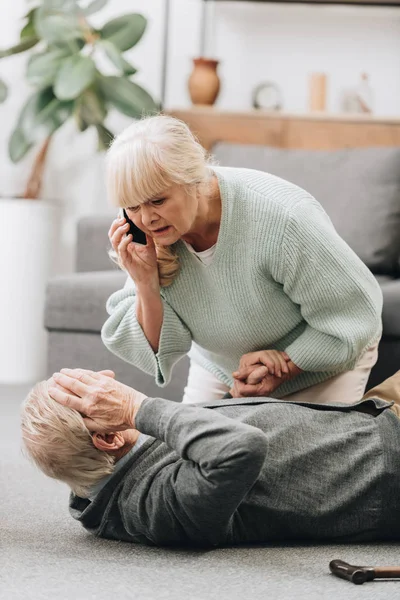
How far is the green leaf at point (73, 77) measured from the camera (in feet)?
11.4

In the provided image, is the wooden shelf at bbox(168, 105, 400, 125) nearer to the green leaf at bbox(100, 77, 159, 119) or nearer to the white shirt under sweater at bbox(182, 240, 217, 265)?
the green leaf at bbox(100, 77, 159, 119)

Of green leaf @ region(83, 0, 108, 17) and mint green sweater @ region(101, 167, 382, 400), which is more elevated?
green leaf @ region(83, 0, 108, 17)

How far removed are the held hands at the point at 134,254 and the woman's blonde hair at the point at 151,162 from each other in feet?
0.31

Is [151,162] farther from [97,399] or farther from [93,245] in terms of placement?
[93,245]

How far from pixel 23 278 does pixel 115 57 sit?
3.04ft

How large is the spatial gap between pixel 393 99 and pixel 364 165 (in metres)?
0.95

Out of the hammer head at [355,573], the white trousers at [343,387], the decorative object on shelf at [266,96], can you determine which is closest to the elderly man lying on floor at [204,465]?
the hammer head at [355,573]

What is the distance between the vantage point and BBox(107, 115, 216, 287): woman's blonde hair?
6.13 feet

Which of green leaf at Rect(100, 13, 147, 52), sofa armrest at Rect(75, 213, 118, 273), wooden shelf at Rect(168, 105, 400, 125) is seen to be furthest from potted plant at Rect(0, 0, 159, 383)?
sofa armrest at Rect(75, 213, 118, 273)

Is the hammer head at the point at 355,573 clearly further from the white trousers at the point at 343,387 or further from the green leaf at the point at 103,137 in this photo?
the green leaf at the point at 103,137

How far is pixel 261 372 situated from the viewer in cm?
208

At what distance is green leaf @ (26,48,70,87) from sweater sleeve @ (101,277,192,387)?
158 centimetres

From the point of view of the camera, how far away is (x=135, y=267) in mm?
2047

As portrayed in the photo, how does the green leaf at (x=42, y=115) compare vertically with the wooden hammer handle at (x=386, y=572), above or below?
above
